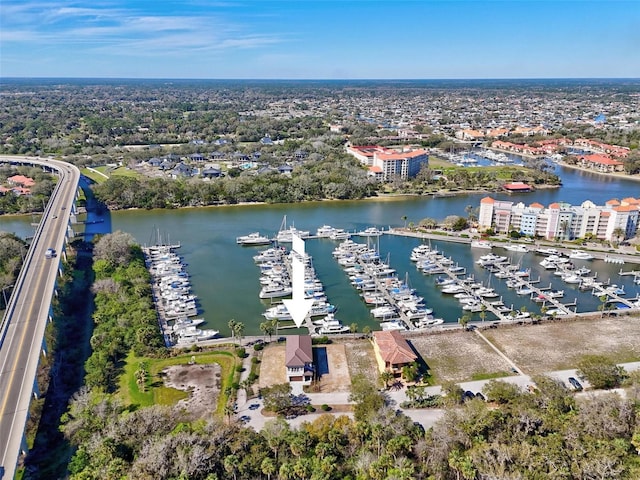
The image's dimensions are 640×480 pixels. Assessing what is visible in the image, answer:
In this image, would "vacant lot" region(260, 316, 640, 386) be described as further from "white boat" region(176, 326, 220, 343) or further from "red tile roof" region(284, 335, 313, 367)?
"white boat" region(176, 326, 220, 343)

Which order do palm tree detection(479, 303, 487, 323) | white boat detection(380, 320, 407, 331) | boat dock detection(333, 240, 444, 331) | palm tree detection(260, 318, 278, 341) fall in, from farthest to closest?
boat dock detection(333, 240, 444, 331) → palm tree detection(479, 303, 487, 323) → white boat detection(380, 320, 407, 331) → palm tree detection(260, 318, 278, 341)

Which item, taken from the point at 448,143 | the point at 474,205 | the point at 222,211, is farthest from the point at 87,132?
the point at 474,205

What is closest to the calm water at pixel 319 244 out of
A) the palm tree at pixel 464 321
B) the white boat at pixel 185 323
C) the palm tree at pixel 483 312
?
the white boat at pixel 185 323

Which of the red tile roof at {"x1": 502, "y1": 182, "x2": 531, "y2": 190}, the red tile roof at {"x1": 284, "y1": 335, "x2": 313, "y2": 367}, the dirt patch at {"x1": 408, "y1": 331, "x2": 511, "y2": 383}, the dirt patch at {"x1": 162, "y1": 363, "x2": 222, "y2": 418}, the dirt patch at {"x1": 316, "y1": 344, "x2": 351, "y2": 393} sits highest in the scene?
the red tile roof at {"x1": 502, "y1": 182, "x2": 531, "y2": 190}

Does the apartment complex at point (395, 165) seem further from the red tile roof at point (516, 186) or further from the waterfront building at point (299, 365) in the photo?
the waterfront building at point (299, 365)

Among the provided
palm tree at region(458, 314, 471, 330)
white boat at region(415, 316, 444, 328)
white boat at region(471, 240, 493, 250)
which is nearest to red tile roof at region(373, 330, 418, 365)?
white boat at region(415, 316, 444, 328)

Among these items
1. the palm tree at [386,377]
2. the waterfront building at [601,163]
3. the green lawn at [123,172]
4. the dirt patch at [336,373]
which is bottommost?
the dirt patch at [336,373]
